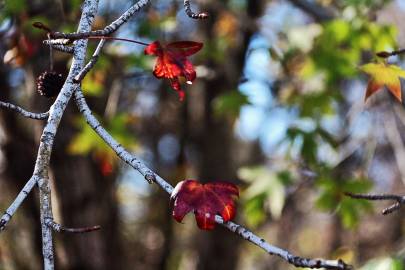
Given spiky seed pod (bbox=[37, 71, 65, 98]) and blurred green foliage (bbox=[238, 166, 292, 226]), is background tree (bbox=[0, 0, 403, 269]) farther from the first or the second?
spiky seed pod (bbox=[37, 71, 65, 98])

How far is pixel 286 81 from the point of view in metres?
3.26

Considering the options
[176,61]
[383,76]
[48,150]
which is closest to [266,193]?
[383,76]

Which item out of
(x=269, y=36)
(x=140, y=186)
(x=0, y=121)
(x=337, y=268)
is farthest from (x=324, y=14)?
(x=140, y=186)

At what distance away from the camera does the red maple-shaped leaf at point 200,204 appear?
99 centimetres

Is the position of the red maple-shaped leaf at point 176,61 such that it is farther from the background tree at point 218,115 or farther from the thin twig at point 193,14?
the background tree at point 218,115

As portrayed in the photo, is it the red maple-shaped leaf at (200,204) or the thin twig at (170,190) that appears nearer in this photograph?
the thin twig at (170,190)

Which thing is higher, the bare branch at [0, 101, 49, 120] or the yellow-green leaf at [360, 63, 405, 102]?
the yellow-green leaf at [360, 63, 405, 102]

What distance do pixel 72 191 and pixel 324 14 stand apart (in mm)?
1572

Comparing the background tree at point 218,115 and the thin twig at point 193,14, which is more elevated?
the background tree at point 218,115

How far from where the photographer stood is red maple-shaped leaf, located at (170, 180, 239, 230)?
3.24ft

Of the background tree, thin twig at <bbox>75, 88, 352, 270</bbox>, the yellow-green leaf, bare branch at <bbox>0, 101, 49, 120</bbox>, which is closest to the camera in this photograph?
thin twig at <bbox>75, 88, 352, 270</bbox>

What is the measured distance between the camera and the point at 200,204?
3.28ft

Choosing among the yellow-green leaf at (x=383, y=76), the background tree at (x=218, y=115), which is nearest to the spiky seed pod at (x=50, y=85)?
the yellow-green leaf at (x=383, y=76)

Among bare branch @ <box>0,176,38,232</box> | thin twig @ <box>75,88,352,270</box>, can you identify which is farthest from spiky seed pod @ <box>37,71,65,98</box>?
bare branch @ <box>0,176,38,232</box>
